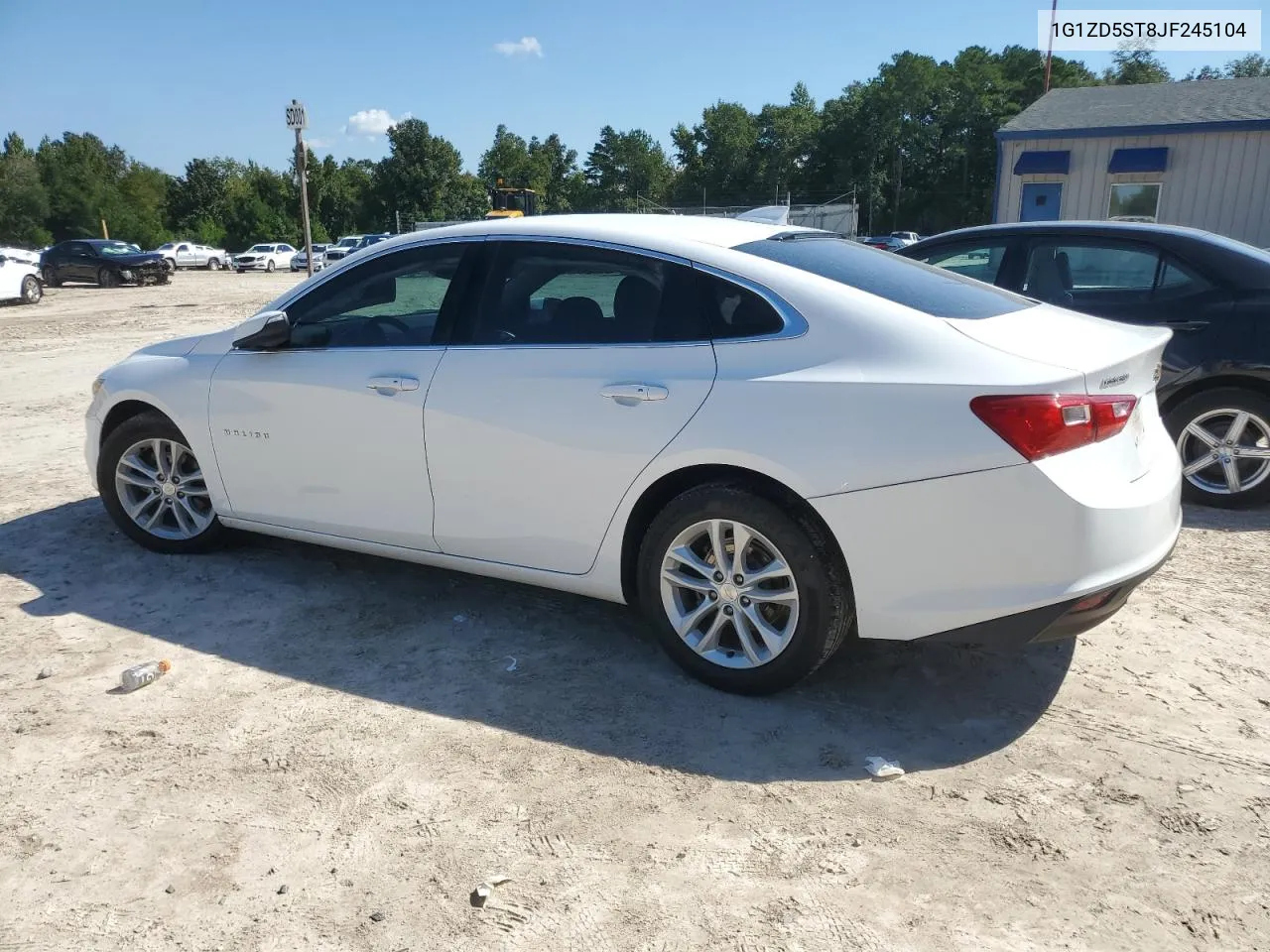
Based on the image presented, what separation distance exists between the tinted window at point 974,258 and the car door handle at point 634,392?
3714 mm

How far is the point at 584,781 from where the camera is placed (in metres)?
2.96

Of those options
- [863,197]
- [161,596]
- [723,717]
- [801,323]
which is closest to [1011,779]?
[723,717]

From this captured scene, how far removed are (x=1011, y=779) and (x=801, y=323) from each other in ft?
5.20

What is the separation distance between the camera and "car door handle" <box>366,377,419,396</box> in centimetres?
388

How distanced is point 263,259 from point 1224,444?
5260cm

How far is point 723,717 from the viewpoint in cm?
329

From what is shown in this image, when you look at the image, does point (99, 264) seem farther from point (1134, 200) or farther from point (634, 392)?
point (634, 392)

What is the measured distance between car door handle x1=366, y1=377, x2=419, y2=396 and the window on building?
2011 cm

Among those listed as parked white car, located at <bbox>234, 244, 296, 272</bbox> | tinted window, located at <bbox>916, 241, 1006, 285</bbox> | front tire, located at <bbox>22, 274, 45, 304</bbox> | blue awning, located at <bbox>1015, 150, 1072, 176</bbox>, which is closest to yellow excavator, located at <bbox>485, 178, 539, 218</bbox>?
parked white car, located at <bbox>234, 244, 296, 272</bbox>

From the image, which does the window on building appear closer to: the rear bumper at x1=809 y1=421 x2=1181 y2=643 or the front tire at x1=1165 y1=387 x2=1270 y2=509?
the front tire at x1=1165 y1=387 x2=1270 y2=509

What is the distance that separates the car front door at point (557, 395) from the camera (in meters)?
3.41

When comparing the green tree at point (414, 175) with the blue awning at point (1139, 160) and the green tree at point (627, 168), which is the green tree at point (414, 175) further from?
the blue awning at point (1139, 160)

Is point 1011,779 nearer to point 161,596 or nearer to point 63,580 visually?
point 161,596

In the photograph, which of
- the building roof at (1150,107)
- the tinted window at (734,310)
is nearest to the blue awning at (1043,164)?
the building roof at (1150,107)
